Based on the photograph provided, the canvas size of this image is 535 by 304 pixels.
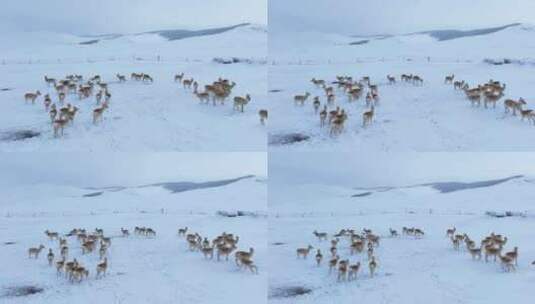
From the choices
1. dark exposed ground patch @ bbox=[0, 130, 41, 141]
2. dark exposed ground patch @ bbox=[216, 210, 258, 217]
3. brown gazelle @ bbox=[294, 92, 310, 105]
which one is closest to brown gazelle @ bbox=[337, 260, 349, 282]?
brown gazelle @ bbox=[294, 92, 310, 105]

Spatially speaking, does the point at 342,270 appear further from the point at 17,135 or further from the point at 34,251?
the point at 17,135

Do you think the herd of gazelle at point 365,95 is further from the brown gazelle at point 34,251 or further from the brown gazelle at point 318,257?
the brown gazelle at point 34,251

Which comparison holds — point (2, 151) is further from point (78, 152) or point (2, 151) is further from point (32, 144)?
point (78, 152)

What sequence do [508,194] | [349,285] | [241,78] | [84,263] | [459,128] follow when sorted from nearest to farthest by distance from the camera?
[349,285] → [459,128] → [84,263] → [241,78] → [508,194]

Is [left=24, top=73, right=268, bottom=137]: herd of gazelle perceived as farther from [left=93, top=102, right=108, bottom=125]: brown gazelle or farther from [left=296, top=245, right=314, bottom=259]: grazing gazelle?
[left=296, top=245, right=314, bottom=259]: grazing gazelle

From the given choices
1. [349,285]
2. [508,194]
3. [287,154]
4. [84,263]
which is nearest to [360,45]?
[508,194]

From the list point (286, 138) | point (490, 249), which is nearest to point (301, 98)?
point (286, 138)
